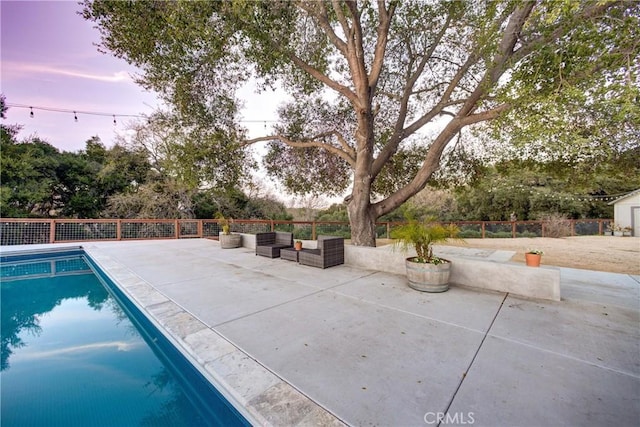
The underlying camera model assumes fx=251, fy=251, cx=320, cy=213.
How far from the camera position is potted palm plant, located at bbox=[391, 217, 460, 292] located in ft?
12.1

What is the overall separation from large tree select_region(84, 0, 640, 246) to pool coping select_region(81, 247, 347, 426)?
458 cm

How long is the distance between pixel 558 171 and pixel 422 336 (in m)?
6.73

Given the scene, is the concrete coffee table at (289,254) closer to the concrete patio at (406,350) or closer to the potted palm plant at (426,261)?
the concrete patio at (406,350)

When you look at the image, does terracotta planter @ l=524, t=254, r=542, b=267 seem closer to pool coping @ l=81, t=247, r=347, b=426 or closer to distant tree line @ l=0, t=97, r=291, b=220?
pool coping @ l=81, t=247, r=347, b=426

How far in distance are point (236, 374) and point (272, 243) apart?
5.19m

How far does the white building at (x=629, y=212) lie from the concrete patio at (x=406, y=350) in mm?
15152

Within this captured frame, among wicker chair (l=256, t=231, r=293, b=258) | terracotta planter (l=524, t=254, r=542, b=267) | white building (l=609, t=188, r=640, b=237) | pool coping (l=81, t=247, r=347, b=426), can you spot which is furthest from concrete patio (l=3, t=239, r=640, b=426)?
white building (l=609, t=188, r=640, b=237)

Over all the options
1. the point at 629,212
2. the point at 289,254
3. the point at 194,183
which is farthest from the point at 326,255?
the point at 629,212

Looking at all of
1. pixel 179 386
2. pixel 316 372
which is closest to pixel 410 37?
pixel 316 372

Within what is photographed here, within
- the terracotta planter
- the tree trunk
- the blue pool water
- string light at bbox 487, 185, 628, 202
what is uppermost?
string light at bbox 487, 185, 628, 202

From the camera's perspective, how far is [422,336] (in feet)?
7.94

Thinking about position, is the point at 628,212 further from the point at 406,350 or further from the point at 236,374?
the point at 236,374

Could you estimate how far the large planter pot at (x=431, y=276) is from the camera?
12.0 feet

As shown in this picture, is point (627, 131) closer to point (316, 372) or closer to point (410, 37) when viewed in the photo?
point (410, 37)
